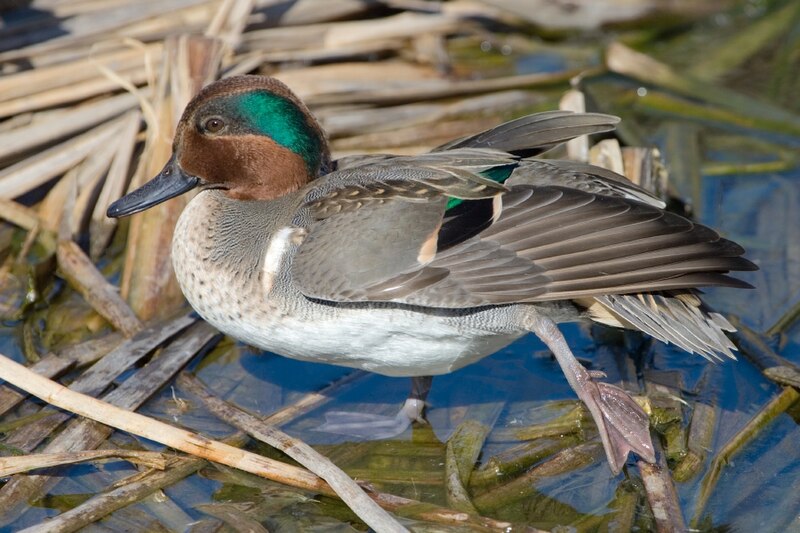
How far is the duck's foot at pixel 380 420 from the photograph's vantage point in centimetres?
418

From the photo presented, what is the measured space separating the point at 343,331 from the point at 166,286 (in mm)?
1469

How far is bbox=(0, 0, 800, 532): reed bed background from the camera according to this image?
12.1 ft

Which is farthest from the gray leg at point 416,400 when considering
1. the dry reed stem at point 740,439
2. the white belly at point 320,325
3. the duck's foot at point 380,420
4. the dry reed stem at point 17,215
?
the dry reed stem at point 17,215

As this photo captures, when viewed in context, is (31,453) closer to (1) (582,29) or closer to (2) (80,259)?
(2) (80,259)

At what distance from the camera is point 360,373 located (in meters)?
4.60

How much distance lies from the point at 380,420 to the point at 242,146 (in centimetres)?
125

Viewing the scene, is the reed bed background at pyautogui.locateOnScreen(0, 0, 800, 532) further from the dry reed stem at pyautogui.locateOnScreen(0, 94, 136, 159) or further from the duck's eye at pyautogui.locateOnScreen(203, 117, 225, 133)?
the duck's eye at pyautogui.locateOnScreen(203, 117, 225, 133)

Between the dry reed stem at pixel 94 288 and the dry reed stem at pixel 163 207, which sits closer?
the dry reed stem at pixel 94 288

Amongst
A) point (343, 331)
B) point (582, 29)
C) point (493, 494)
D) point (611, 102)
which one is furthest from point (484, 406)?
point (582, 29)

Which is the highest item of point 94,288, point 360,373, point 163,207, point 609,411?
point 163,207

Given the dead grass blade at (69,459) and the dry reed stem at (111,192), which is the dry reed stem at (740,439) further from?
the dry reed stem at (111,192)

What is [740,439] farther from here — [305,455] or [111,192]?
[111,192]


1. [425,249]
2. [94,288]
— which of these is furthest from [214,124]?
[94,288]

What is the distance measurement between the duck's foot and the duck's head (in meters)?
0.95
